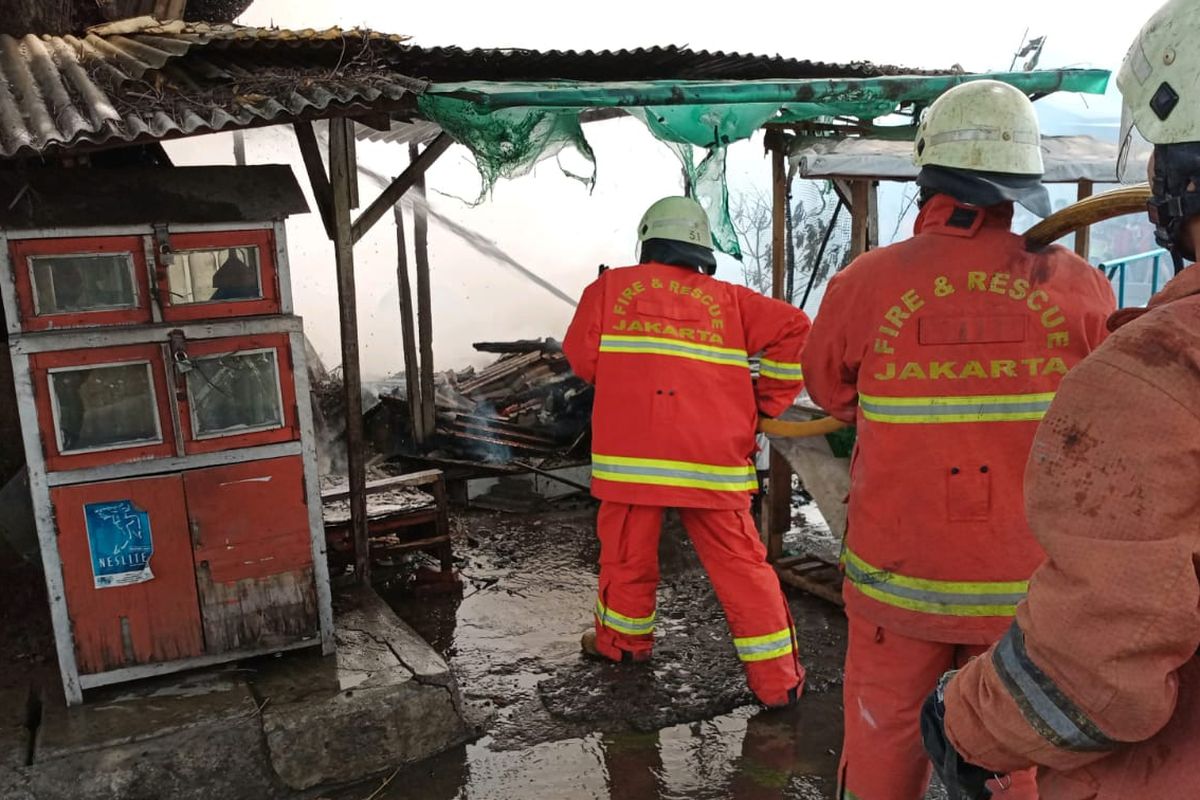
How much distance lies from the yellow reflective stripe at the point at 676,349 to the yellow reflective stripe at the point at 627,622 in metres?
1.50

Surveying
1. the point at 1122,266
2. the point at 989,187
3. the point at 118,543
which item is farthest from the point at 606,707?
the point at 1122,266

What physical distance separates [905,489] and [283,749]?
303cm

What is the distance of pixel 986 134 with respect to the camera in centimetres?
258

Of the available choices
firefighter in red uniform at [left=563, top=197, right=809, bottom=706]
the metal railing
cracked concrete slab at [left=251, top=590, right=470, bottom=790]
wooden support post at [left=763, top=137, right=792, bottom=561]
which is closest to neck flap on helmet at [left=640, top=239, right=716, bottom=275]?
firefighter in red uniform at [left=563, top=197, right=809, bottom=706]

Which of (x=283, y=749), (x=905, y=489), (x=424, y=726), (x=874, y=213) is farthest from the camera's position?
(x=874, y=213)

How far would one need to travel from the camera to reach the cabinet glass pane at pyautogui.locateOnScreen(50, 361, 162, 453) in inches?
153

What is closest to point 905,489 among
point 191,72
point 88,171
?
point 88,171

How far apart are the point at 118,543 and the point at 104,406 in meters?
0.64

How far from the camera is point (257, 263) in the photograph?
13.7ft

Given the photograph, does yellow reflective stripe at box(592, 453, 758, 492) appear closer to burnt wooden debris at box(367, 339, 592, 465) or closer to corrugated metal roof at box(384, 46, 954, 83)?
corrugated metal roof at box(384, 46, 954, 83)

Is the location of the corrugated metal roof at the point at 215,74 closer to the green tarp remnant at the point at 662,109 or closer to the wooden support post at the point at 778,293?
the green tarp remnant at the point at 662,109

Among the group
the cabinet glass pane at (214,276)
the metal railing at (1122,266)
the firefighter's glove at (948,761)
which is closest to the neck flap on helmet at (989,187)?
the firefighter's glove at (948,761)

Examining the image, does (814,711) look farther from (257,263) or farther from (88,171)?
(88,171)

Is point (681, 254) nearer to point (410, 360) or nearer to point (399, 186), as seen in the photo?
point (399, 186)
